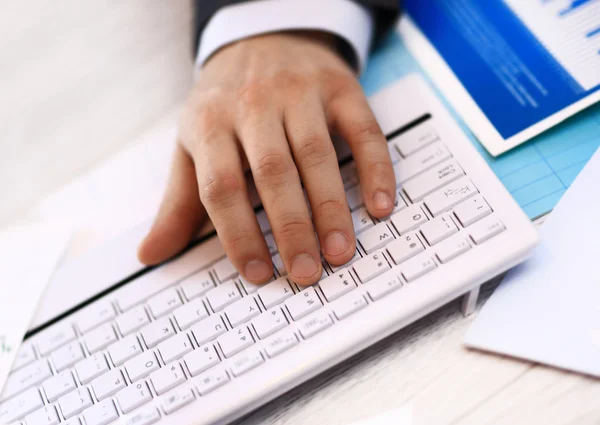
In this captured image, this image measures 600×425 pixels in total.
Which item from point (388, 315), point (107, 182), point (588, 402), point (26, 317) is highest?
point (107, 182)

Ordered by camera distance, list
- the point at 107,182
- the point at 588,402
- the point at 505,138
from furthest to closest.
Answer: the point at 107,182, the point at 505,138, the point at 588,402

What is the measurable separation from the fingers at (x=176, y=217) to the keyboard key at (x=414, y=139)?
0.21m

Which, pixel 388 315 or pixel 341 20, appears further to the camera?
pixel 341 20

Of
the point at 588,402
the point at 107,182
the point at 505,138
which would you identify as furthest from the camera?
the point at 107,182

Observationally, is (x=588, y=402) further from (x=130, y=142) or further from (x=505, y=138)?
(x=130, y=142)

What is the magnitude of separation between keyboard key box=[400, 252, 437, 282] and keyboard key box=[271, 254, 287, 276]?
0.34 feet

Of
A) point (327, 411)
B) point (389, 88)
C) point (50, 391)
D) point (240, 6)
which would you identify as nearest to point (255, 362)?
point (327, 411)

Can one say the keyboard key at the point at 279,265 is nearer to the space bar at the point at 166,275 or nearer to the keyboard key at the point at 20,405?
the space bar at the point at 166,275

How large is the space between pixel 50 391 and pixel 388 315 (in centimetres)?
30

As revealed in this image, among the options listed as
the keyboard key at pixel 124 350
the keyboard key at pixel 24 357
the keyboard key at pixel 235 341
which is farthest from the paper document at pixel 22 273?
the keyboard key at pixel 235 341

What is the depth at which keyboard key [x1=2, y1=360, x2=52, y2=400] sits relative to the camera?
1.53ft

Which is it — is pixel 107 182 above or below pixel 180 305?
above

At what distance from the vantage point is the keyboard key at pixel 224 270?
0.47 meters

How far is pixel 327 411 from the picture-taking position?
42cm
